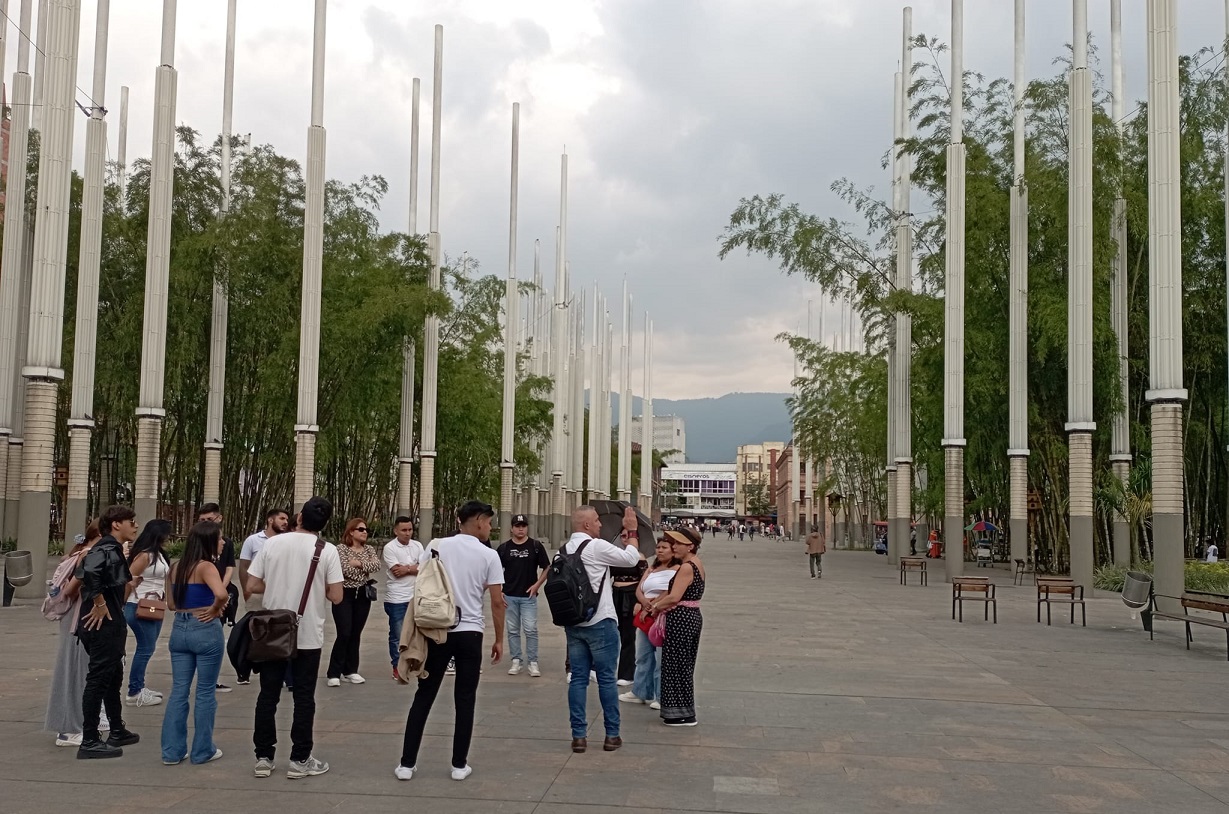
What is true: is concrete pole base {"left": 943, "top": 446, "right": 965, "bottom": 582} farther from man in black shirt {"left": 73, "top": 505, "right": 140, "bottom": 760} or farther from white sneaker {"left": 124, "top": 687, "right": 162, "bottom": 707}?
man in black shirt {"left": 73, "top": 505, "right": 140, "bottom": 760}

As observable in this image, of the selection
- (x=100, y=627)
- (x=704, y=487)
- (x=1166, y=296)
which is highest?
(x=1166, y=296)

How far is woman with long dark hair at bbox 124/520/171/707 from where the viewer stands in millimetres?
7188

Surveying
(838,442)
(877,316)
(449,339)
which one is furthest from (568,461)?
(877,316)

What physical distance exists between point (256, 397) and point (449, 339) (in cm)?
1418

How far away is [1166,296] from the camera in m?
17.9

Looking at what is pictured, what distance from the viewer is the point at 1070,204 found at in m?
22.4

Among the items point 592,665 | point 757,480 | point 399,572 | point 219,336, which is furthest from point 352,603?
point 757,480

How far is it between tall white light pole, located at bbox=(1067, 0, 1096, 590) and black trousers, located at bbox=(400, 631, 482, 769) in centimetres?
1851

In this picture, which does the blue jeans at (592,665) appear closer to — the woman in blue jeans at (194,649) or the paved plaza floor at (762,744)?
the paved plaza floor at (762,744)

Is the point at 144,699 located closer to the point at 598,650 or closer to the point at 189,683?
the point at 189,683

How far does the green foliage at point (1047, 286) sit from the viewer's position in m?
26.2

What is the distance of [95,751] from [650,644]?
165 inches

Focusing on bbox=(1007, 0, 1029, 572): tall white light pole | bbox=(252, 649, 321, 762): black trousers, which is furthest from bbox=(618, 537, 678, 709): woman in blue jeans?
bbox=(1007, 0, 1029, 572): tall white light pole

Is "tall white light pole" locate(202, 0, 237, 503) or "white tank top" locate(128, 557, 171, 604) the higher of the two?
"tall white light pole" locate(202, 0, 237, 503)
